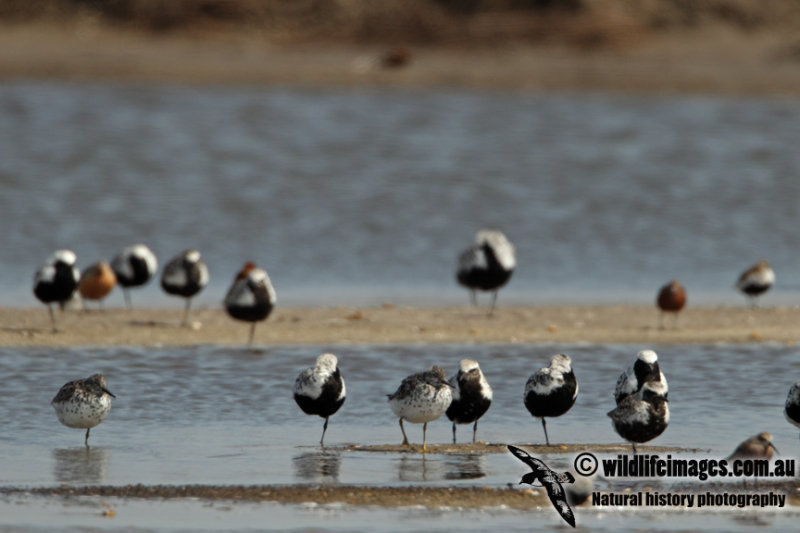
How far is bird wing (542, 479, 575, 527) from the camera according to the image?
34.1ft

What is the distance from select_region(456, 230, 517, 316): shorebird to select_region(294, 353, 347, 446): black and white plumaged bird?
24.1 feet

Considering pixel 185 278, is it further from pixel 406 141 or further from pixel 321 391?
pixel 406 141

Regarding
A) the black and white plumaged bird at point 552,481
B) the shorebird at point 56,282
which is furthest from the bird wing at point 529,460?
the shorebird at point 56,282

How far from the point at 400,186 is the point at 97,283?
11665mm

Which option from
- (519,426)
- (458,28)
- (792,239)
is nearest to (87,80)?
(458,28)

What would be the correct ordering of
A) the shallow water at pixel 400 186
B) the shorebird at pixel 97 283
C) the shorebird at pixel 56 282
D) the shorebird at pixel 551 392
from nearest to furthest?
the shorebird at pixel 551 392 < the shorebird at pixel 56 282 < the shorebird at pixel 97 283 < the shallow water at pixel 400 186

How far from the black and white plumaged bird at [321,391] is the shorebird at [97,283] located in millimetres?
7796

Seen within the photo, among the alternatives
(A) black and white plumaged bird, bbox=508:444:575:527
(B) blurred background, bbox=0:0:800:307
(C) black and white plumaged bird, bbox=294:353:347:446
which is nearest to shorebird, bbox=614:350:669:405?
(A) black and white plumaged bird, bbox=508:444:575:527

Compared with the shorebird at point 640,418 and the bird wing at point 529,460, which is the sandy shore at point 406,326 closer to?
the bird wing at point 529,460

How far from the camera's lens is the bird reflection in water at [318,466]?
37.9 feet

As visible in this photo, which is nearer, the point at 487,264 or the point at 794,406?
the point at 794,406

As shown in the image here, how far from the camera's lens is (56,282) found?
1856 cm

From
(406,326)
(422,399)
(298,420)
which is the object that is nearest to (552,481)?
(422,399)

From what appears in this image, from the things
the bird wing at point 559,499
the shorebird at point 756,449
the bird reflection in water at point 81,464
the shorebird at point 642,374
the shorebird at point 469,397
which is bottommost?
the bird wing at point 559,499
